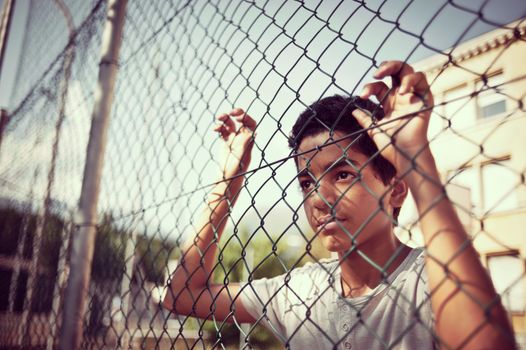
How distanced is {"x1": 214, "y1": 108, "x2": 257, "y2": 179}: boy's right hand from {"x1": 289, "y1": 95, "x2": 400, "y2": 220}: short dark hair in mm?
209

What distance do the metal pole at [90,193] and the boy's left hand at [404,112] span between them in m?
1.71

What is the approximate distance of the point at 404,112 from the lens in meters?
0.98

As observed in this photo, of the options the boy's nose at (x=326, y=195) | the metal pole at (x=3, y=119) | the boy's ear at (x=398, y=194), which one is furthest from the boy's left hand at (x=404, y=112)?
the metal pole at (x=3, y=119)

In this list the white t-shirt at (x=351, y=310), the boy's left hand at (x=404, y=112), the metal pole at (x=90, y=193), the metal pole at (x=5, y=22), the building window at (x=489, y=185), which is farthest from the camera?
the building window at (x=489, y=185)

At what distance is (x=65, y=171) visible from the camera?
11.3 feet

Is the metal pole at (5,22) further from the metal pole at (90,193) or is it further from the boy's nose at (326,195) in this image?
the boy's nose at (326,195)

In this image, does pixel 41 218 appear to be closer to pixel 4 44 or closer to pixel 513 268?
pixel 4 44

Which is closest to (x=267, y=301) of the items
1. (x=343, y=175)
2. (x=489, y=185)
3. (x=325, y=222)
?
(x=325, y=222)

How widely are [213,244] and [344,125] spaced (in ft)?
2.59

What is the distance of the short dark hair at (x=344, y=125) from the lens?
144 centimetres

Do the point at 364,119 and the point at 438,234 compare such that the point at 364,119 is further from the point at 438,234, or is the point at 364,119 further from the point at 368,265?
the point at 368,265

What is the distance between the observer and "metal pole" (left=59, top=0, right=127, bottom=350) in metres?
2.04

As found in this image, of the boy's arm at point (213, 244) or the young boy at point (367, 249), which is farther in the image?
→ the boy's arm at point (213, 244)

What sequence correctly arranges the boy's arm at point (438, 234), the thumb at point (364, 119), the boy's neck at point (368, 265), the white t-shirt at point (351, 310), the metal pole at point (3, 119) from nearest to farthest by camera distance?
the boy's arm at point (438, 234) < the thumb at point (364, 119) < the white t-shirt at point (351, 310) < the boy's neck at point (368, 265) < the metal pole at point (3, 119)
